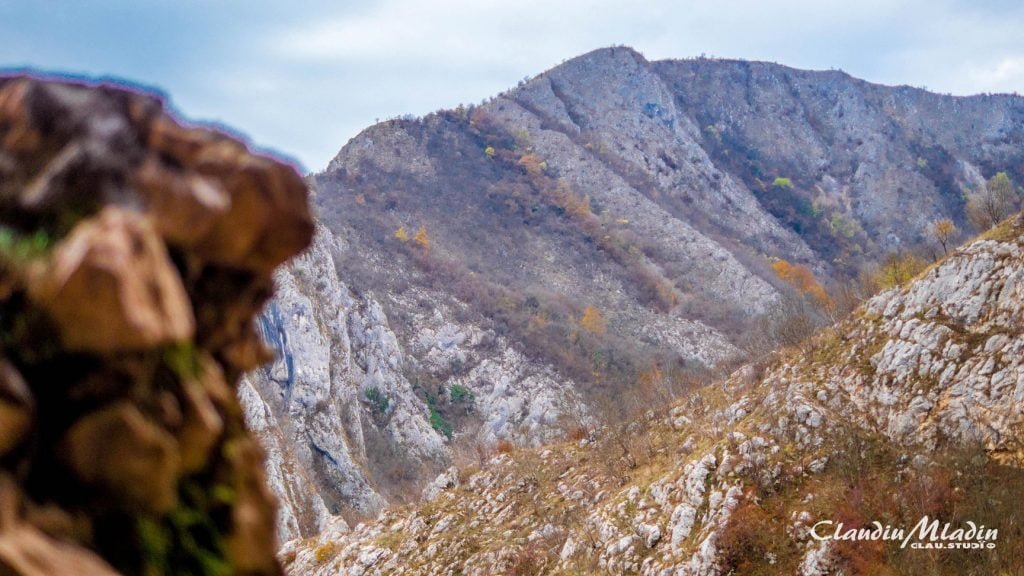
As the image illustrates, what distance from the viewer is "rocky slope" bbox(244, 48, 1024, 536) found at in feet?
114

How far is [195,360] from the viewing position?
227 cm

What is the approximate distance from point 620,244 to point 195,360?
195 feet

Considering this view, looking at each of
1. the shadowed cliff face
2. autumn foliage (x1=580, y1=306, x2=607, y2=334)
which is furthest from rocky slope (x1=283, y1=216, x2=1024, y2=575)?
autumn foliage (x1=580, y1=306, x2=607, y2=334)

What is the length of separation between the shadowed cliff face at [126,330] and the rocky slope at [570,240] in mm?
23723

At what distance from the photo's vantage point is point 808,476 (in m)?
13.5

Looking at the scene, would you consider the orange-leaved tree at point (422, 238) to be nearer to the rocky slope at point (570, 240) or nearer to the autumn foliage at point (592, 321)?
the rocky slope at point (570, 240)

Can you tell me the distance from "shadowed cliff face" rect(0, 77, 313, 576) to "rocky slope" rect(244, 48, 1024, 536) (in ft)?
77.8

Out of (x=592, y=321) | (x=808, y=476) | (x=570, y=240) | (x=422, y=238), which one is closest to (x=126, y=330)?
(x=808, y=476)

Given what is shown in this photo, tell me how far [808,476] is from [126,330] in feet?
47.5

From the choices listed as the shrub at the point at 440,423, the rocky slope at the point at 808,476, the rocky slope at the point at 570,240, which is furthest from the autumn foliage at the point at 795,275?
the rocky slope at the point at 808,476

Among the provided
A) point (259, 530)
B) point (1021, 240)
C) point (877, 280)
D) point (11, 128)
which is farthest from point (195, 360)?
point (877, 280)

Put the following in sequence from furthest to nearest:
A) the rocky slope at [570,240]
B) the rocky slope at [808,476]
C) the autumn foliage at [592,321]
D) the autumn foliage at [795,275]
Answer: the autumn foliage at [795,275] < the autumn foliage at [592,321] < the rocky slope at [570,240] < the rocky slope at [808,476]

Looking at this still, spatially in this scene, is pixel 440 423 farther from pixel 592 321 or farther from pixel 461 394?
pixel 592 321

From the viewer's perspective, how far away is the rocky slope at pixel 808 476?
39.2 ft
